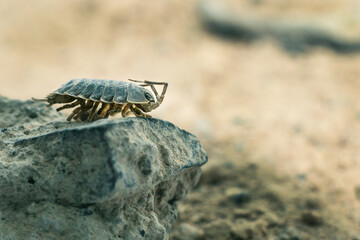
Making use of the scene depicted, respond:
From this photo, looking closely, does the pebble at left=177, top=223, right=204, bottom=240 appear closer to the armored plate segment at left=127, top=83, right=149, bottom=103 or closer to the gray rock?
the armored plate segment at left=127, top=83, right=149, bottom=103

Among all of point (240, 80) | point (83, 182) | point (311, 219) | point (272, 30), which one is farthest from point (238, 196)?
point (272, 30)

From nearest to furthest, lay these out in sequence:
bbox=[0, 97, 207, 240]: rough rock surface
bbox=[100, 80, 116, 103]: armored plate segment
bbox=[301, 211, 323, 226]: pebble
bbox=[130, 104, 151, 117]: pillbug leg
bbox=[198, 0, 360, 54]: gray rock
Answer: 1. bbox=[0, 97, 207, 240]: rough rock surface
2. bbox=[100, 80, 116, 103]: armored plate segment
3. bbox=[130, 104, 151, 117]: pillbug leg
4. bbox=[301, 211, 323, 226]: pebble
5. bbox=[198, 0, 360, 54]: gray rock

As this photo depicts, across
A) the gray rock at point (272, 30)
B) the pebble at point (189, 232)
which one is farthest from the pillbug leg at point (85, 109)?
the gray rock at point (272, 30)

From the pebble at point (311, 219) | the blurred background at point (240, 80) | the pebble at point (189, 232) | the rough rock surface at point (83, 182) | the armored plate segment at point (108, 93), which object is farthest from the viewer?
the blurred background at point (240, 80)

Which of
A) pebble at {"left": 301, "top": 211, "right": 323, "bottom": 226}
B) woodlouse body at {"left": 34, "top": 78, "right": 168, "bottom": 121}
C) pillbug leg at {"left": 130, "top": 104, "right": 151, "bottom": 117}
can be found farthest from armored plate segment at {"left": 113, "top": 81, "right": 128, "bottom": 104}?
pebble at {"left": 301, "top": 211, "right": 323, "bottom": 226}

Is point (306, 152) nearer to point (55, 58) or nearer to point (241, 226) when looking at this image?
point (241, 226)

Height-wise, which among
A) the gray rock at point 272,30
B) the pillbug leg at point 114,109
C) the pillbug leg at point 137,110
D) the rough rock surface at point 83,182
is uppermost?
the gray rock at point 272,30

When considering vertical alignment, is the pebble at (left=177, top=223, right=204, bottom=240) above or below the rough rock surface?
below

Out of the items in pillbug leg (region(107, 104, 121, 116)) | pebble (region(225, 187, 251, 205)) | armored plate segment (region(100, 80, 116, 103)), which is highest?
armored plate segment (region(100, 80, 116, 103))

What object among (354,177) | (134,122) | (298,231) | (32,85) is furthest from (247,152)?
(32,85)

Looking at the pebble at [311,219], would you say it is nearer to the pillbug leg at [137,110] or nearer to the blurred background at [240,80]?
the blurred background at [240,80]
